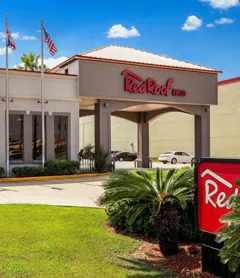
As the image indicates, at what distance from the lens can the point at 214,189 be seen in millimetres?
5918

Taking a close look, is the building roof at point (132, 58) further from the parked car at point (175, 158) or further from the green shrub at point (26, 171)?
the parked car at point (175, 158)

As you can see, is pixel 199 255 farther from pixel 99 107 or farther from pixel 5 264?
pixel 99 107

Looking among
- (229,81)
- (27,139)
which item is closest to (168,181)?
(27,139)

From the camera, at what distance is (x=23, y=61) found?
164 ft

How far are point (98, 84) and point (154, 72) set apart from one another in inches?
162

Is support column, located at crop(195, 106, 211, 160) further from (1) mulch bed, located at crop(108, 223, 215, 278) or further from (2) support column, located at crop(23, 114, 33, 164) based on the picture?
(1) mulch bed, located at crop(108, 223, 215, 278)

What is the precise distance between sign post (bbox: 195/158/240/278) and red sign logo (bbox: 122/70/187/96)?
1821 centimetres

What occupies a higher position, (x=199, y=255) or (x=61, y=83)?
(x=61, y=83)

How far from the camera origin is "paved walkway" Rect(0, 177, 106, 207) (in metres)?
13.3

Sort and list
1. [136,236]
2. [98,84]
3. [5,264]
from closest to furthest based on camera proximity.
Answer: [5,264]
[136,236]
[98,84]

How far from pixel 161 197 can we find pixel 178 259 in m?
1.11

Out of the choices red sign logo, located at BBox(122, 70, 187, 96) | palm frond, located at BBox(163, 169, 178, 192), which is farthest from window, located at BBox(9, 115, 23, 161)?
palm frond, located at BBox(163, 169, 178, 192)

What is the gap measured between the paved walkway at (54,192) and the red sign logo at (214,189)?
6.77 meters

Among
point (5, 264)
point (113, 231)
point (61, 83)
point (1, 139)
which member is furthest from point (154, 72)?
point (5, 264)
